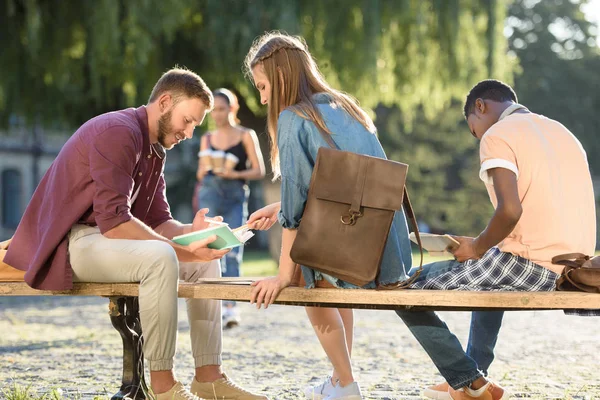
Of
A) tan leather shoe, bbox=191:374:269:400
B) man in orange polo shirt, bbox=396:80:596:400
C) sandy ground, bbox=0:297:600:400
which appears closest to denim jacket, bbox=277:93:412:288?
man in orange polo shirt, bbox=396:80:596:400

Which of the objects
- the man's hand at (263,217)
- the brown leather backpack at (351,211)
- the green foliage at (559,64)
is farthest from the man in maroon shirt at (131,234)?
the green foliage at (559,64)

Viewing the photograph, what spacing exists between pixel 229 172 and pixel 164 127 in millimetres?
5067

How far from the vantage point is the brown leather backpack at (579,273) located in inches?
176

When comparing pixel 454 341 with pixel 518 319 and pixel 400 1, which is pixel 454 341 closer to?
pixel 518 319

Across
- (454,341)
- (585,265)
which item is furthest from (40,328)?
(585,265)

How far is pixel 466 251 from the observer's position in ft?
15.9

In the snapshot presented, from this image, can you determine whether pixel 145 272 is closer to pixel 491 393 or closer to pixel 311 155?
pixel 311 155

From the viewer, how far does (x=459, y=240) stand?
488 centimetres

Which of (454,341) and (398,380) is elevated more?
(454,341)

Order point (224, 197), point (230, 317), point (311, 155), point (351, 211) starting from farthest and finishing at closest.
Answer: point (224, 197), point (230, 317), point (311, 155), point (351, 211)

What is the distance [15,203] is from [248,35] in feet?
116

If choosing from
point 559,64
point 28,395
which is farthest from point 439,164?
point 28,395

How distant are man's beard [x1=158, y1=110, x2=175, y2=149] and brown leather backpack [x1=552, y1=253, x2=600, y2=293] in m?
1.89

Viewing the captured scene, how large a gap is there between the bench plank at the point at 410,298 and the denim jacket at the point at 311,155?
0.09 m
